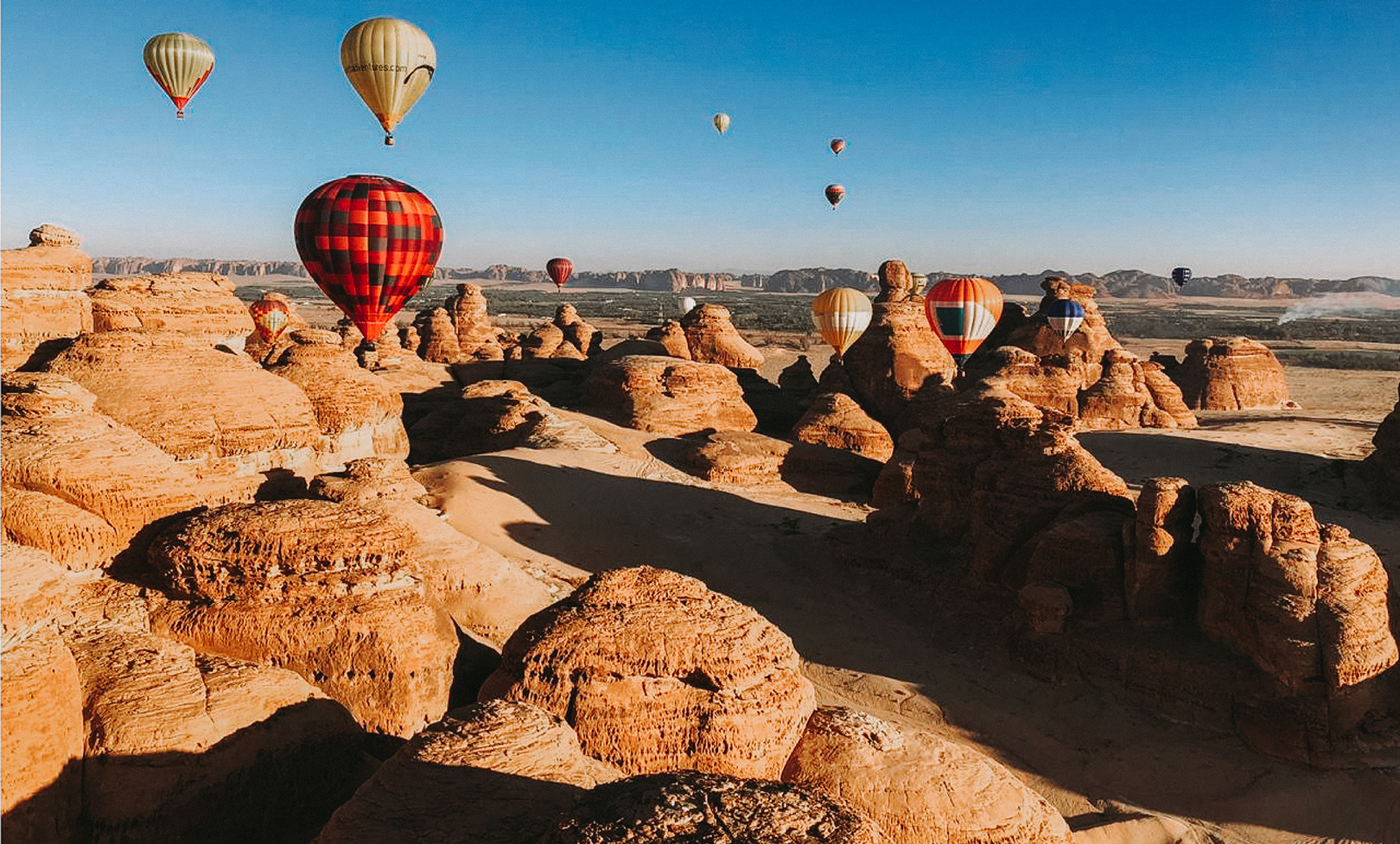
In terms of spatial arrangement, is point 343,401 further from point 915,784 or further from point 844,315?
point 844,315

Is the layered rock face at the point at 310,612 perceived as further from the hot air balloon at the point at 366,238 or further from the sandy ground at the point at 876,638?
the hot air balloon at the point at 366,238

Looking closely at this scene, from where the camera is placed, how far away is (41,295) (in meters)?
11.6

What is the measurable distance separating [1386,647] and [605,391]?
66.2 feet

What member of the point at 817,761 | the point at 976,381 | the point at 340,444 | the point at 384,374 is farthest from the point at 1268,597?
the point at 384,374

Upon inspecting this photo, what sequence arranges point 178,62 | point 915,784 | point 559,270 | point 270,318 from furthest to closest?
point 559,270 → point 270,318 → point 178,62 → point 915,784

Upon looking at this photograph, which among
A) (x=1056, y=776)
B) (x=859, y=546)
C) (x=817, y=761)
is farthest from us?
(x=859, y=546)

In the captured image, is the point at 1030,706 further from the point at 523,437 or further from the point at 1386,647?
the point at 523,437

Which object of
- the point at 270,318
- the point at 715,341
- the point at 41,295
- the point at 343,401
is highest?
the point at 41,295

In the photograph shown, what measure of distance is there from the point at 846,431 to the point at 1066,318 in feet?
43.2

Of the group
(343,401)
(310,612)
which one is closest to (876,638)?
(310,612)

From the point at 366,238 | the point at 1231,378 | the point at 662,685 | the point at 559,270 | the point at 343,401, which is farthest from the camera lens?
the point at 559,270

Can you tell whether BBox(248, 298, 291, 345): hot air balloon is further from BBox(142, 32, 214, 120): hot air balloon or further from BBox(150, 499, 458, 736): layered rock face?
BBox(150, 499, 458, 736): layered rock face

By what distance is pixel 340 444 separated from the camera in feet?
46.9

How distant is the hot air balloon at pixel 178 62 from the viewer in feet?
81.2
